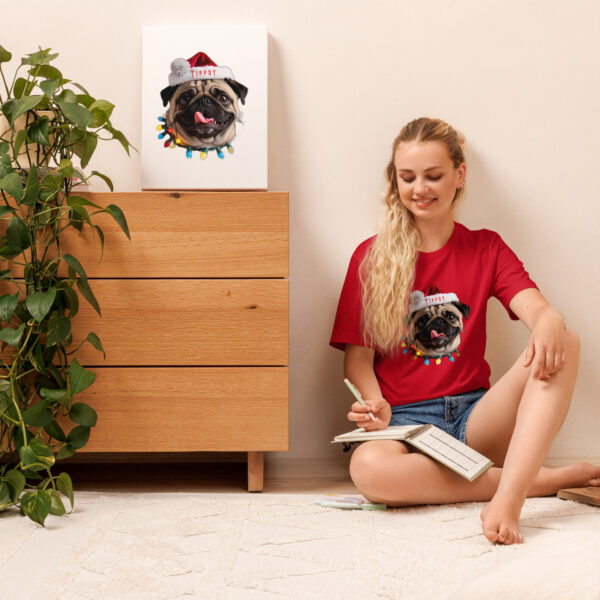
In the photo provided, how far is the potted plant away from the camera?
4.26 ft

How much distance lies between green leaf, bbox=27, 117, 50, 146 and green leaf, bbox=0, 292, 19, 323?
0.98 ft

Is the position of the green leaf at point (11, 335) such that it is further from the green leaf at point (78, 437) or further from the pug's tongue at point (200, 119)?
the pug's tongue at point (200, 119)

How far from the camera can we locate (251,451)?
1.50 metres

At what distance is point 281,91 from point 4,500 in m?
1.12

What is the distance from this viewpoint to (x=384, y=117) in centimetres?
177

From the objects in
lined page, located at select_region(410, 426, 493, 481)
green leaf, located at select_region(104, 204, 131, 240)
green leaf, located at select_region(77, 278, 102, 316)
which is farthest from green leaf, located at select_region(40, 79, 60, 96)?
lined page, located at select_region(410, 426, 493, 481)

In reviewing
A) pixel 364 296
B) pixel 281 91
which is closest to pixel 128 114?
pixel 281 91

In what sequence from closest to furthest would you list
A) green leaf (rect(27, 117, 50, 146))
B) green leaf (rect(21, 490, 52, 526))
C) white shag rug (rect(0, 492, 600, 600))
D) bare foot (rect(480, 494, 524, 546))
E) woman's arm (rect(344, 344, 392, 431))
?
white shag rug (rect(0, 492, 600, 600)) < bare foot (rect(480, 494, 524, 546)) < green leaf (rect(21, 490, 52, 526)) < green leaf (rect(27, 117, 50, 146)) < woman's arm (rect(344, 344, 392, 431))

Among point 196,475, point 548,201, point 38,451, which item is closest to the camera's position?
point 38,451

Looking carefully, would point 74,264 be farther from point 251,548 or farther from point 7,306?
point 251,548

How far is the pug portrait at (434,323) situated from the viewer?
5.18 feet

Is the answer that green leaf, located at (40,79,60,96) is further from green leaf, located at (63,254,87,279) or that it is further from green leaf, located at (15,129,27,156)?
green leaf, located at (63,254,87,279)

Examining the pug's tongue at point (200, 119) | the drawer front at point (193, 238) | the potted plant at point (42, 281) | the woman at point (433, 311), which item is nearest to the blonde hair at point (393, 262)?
→ the woman at point (433, 311)

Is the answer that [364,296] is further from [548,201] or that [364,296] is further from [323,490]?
[548,201]
